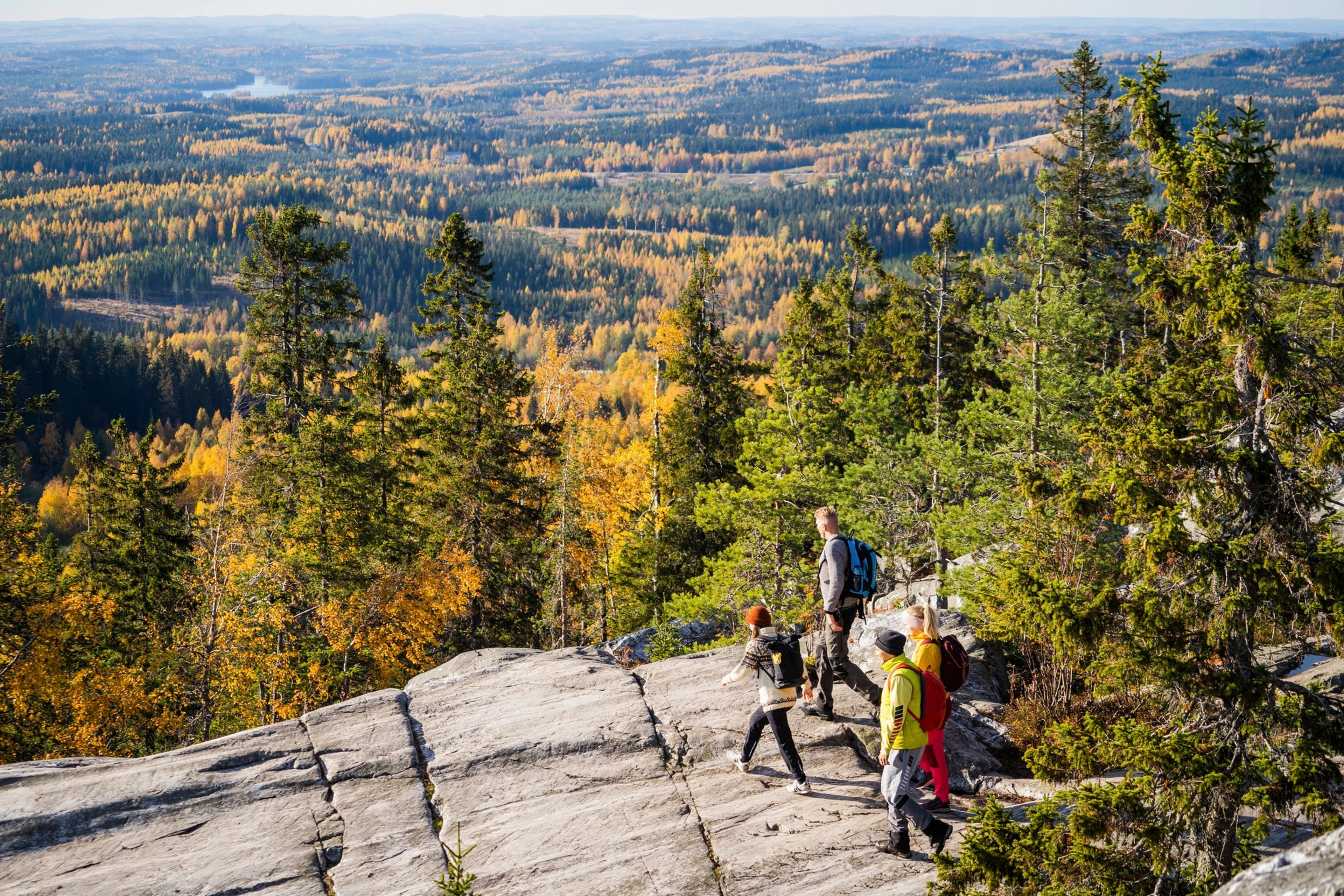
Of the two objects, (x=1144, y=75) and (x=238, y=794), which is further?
(x=238, y=794)

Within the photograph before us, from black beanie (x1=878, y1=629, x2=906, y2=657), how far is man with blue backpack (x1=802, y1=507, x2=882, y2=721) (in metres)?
1.62

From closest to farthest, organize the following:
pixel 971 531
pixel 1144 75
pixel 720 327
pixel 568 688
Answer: pixel 1144 75
pixel 568 688
pixel 971 531
pixel 720 327

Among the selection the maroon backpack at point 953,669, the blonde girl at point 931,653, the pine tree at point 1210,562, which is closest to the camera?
the pine tree at point 1210,562

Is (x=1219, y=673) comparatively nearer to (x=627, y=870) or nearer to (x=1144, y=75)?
(x=1144, y=75)

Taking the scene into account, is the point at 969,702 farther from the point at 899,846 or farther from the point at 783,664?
the point at 783,664

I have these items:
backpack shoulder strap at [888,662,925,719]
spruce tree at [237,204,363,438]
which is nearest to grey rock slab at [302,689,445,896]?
backpack shoulder strap at [888,662,925,719]

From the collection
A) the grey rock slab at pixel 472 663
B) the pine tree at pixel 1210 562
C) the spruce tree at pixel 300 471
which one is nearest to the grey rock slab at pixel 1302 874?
the pine tree at pixel 1210 562

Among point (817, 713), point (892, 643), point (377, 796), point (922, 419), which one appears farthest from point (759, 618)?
point (922, 419)

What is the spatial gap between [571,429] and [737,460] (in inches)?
445

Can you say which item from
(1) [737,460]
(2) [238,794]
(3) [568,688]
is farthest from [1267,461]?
(1) [737,460]

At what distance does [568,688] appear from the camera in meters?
14.2

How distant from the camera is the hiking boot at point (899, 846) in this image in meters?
9.59

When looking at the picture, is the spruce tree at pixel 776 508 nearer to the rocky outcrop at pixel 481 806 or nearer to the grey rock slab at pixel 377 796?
the rocky outcrop at pixel 481 806

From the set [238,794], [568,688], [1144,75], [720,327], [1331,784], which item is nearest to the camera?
[1144,75]
